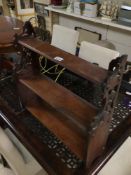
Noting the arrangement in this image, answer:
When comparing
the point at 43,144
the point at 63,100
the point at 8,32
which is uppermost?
the point at 8,32

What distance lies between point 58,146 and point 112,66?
40 cm

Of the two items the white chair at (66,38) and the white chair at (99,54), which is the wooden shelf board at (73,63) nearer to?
the white chair at (99,54)

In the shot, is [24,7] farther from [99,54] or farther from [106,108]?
[106,108]

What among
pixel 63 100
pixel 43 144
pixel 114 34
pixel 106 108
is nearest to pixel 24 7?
pixel 114 34

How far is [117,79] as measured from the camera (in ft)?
1.88

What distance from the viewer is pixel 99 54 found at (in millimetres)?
1324

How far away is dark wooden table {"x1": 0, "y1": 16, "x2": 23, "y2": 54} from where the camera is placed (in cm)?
133

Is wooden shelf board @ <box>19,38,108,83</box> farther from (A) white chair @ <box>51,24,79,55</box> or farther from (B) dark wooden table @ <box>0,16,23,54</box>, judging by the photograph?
(A) white chair @ <box>51,24,79,55</box>

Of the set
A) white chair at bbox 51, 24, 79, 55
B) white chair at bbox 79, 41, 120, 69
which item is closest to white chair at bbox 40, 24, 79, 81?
white chair at bbox 51, 24, 79, 55

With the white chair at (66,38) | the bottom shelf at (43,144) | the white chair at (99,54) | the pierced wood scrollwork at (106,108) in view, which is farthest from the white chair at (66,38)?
the pierced wood scrollwork at (106,108)

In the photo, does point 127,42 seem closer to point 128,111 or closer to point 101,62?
point 101,62

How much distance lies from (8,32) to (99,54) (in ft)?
2.80

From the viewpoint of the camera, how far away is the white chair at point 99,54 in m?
1.27

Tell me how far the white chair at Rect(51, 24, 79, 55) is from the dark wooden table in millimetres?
376
